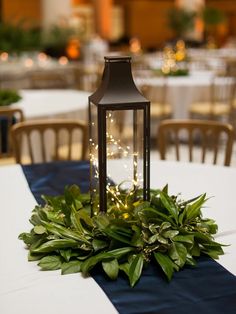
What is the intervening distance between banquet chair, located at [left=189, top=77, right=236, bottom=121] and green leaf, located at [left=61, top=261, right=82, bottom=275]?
4873mm

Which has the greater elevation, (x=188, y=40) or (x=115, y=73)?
→ (x=115, y=73)

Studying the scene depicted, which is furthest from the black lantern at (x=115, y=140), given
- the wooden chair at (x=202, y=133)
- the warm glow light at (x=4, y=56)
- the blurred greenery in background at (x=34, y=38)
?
the blurred greenery in background at (x=34, y=38)

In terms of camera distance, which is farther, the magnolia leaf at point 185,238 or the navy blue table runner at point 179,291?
the magnolia leaf at point 185,238

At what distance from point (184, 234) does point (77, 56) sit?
10.3 meters

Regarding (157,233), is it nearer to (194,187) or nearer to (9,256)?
(9,256)

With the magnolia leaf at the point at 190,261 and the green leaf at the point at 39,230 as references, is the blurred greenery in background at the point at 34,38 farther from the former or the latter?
the magnolia leaf at the point at 190,261

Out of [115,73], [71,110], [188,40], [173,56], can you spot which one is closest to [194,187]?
[115,73]

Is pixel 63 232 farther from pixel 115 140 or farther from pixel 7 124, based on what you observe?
pixel 7 124

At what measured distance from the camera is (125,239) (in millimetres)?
1550

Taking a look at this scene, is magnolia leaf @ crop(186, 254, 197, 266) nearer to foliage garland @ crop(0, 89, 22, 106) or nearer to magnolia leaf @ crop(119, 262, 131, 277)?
magnolia leaf @ crop(119, 262, 131, 277)

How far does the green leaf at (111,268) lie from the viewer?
147 cm

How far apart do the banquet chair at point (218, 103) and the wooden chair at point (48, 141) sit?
2.17 metres

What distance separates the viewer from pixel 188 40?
1501cm

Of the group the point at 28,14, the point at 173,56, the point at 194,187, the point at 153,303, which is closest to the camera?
the point at 153,303
